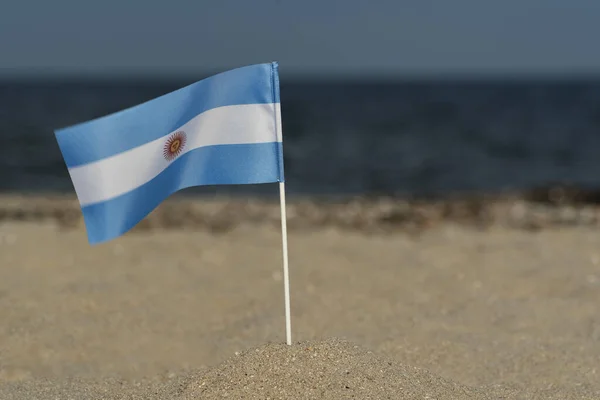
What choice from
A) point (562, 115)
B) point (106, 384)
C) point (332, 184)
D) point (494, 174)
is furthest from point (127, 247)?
point (562, 115)

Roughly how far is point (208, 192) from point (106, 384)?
36.3ft

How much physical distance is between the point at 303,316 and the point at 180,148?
246 cm

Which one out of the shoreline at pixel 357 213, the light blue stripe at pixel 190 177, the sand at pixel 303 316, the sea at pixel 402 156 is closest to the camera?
the light blue stripe at pixel 190 177

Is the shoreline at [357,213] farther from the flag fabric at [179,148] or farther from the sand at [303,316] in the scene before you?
the flag fabric at [179,148]

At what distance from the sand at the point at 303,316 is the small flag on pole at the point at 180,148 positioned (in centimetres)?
101

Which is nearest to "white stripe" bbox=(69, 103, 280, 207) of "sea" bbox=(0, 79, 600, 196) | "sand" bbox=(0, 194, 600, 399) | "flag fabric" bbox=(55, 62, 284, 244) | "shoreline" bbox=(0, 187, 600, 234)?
"flag fabric" bbox=(55, 62, 284, 244)

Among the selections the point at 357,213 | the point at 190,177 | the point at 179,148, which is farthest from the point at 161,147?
the point at 357,213

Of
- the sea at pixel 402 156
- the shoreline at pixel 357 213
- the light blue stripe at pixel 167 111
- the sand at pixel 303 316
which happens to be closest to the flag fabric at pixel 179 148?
the light blue stripe at pixel 167 111

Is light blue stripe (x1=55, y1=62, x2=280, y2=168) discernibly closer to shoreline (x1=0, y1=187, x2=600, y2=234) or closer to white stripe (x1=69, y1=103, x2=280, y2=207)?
white stripe (x1=69, y1=103, x2=280, y2=207)

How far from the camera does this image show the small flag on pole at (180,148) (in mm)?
3799

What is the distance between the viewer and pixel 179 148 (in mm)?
3941

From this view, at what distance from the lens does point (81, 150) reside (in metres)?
3.73

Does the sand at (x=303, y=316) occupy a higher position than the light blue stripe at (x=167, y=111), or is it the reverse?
the light blue stripe at (x=167, y=111)

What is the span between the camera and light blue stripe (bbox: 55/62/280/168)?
373 cm
